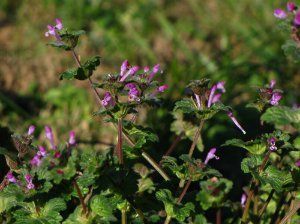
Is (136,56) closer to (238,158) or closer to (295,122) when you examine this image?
A: (238,158)

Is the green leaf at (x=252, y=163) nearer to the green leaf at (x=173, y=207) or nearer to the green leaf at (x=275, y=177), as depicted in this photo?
the green leaf at (x=275, y=177)

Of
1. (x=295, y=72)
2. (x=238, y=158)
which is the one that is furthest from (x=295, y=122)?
(x=295, y=72)

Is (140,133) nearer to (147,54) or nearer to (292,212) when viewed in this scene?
(292,212)

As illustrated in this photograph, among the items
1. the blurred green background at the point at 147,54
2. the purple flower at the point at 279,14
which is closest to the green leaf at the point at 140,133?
the purple flower at the point at 279,14

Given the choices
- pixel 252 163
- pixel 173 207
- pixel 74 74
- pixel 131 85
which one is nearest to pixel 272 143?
pixel 252 163

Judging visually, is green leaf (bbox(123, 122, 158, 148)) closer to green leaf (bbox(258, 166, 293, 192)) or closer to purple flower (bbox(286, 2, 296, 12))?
green leaf (bbox(258, 166, 293, 192))
